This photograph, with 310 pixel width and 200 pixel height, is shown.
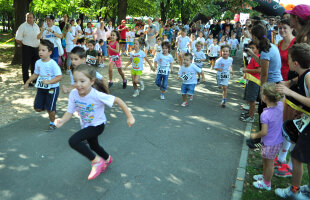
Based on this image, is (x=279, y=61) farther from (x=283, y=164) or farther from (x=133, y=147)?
(x=133, y=147)

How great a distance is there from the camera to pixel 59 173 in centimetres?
417

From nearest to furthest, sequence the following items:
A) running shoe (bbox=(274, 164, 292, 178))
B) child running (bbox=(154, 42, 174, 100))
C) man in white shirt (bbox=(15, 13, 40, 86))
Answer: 1. running shoe (bbox=(274, 164, 292, 178))
2. child running (bbox=(154, 42, 174, 100))
3. man in white shirt (bbox=(15, 13, 40, 86))

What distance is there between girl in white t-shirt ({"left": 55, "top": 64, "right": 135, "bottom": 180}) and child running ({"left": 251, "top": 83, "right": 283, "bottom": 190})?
176 cm

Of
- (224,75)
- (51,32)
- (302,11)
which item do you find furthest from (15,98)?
(302,11)

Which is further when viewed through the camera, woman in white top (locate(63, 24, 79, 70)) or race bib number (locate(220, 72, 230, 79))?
woman in white top (locate(63, 24, 79, 70))

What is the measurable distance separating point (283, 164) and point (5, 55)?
610 inches

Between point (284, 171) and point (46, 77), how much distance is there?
15.4 ft

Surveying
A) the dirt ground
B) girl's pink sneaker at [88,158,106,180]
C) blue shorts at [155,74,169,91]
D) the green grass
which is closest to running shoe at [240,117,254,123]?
the green grass

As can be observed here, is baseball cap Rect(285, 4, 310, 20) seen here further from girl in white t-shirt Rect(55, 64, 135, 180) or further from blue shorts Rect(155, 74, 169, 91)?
blue shorts Rect(155, 74, 169, 91)

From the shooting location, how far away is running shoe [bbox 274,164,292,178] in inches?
170

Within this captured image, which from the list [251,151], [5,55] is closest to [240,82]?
[251,151]

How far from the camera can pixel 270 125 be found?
3.63 m

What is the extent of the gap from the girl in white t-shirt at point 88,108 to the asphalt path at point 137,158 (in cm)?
Result: 45

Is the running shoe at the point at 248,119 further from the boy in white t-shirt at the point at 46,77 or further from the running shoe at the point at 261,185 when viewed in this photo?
the boy in white t-shirt at the point at 46,77
